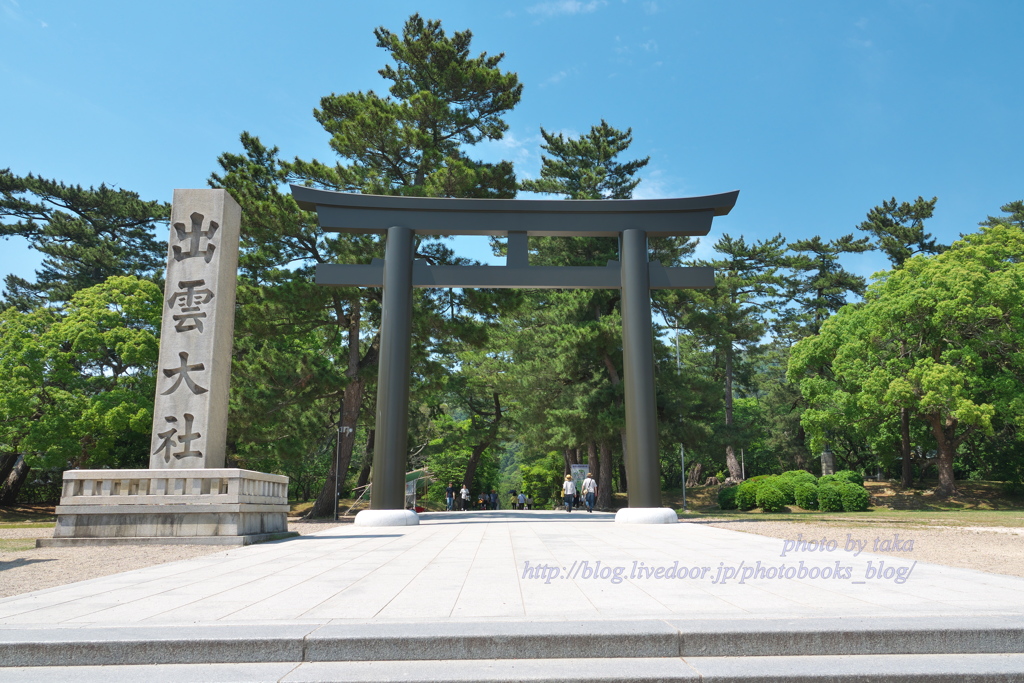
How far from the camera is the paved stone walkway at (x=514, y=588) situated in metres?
4.30

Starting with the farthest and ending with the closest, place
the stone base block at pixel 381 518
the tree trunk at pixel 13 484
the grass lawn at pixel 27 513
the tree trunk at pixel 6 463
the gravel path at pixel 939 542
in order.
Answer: the tree trunk at pixel 6 463
the tree trunk at pixel 13 484
the grass lawn at pixel 27 513
the stone base block at pixel 381 518
the gravel path at pixel 939 542

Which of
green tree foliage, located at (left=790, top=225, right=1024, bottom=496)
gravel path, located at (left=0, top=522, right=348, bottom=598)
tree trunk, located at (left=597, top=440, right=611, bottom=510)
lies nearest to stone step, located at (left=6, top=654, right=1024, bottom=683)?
gravel path, located at (left=0, top=522, right=348, bottom=598)

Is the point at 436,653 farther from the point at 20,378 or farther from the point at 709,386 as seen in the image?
the point at 20,378

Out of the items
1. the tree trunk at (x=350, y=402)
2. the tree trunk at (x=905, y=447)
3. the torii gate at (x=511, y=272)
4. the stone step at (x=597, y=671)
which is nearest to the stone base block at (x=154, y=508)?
the torii gate at (x=511, y=272)

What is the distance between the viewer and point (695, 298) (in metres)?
29.7

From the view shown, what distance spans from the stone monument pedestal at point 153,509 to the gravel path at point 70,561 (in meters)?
0.32

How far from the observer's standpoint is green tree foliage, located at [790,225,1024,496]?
2589 centimetres

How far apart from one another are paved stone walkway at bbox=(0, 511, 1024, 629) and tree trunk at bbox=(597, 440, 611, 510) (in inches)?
756

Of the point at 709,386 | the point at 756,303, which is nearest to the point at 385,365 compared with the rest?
the point at 709,386

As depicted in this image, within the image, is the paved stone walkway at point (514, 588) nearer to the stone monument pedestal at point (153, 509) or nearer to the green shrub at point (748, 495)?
the stone monument pedestal at point (153, 509)

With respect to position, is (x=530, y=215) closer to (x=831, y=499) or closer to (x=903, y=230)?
(x=831, y=499)

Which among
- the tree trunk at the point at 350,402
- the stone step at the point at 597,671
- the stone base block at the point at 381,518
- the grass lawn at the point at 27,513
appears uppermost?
the tree trunk at the point at 350,402

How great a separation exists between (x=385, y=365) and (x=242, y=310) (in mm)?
6675

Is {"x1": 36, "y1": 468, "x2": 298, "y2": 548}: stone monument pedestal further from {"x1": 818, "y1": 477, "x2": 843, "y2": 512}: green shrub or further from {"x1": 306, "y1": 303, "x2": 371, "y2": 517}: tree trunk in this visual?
{"x1": 818, "y1": 477, "x2": 843, "y2": 512}: green shrub
